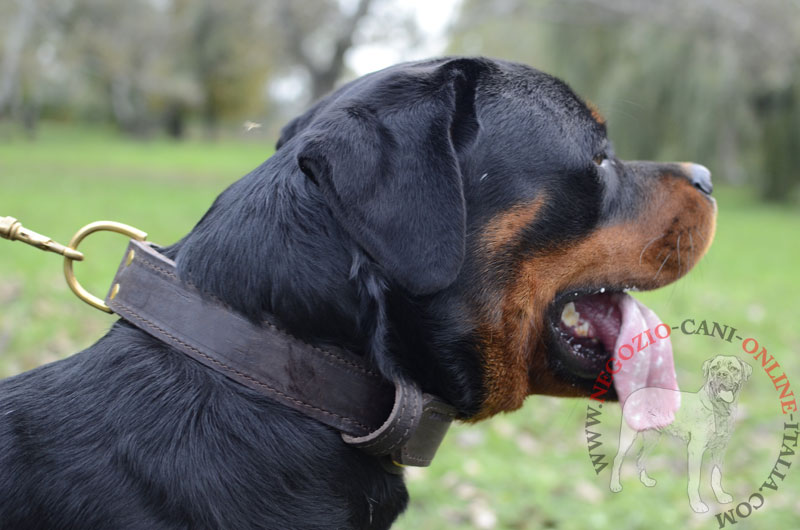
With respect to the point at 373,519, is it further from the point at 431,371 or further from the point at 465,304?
the point at 465,304

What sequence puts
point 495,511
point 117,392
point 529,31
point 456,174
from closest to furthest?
1. point 117,392
2. point 456,174
3. point 495,511
4. point 529,31

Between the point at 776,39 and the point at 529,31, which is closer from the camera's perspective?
the point at 776,39

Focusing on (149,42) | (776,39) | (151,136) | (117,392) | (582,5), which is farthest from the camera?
(151,136)

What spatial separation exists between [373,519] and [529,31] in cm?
2217

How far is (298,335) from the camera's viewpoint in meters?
1.79

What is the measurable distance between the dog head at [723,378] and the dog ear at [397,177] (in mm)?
1191

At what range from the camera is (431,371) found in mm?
1972

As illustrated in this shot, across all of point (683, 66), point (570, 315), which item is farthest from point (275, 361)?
point (683, 66)

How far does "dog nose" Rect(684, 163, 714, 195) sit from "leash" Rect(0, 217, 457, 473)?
132cm

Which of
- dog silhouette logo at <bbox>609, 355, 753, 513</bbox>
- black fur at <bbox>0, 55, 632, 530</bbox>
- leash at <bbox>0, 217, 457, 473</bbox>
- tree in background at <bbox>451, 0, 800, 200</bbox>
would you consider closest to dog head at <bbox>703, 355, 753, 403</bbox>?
dog silhouette logo at <bbox>609, 355, 753, 513</bbox>

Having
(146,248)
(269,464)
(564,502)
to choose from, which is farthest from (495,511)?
(146,248)

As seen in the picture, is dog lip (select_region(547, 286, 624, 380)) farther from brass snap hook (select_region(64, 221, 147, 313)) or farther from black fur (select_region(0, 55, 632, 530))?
brass snap hook (select_region(64, 221, 147, 313))

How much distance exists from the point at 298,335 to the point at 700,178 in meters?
1.57

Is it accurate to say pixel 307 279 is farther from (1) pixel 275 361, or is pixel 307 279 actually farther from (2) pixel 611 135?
(2) pixel 611 135
